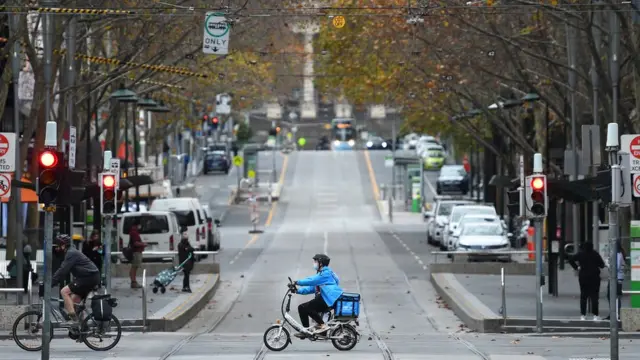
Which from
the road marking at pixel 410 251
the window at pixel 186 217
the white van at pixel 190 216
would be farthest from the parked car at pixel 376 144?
Result: the window at pixel 186 217

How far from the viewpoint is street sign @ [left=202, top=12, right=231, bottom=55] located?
3353cm

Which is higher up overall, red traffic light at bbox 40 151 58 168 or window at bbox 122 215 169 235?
red traffic light at bbox 40 151 58 168

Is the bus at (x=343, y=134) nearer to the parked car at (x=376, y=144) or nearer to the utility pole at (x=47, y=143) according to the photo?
the parked car at (x=376, y=144)

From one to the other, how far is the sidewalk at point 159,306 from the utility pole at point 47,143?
13.5 feet

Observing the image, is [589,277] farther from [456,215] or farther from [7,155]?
[456,215]

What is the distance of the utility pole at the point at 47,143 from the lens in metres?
18.6

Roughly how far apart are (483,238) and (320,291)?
2508cm

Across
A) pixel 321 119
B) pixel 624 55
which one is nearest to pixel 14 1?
pixel 624 55

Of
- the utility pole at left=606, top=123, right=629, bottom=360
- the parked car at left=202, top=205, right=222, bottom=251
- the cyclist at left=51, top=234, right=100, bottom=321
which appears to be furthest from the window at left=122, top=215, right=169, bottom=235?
the utility pole at left=606, top=123, right=629, bottom=360

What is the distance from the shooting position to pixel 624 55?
4125cm

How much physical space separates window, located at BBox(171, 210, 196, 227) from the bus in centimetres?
8234

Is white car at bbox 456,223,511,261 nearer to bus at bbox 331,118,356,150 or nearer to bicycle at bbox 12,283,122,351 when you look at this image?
bicycle at bbox 12,283,122,351

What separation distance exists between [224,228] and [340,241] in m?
12.1

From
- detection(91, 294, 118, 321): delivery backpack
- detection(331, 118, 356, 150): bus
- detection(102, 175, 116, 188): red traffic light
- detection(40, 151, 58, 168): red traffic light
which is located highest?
detection(331, 118, 356, 150): bus
